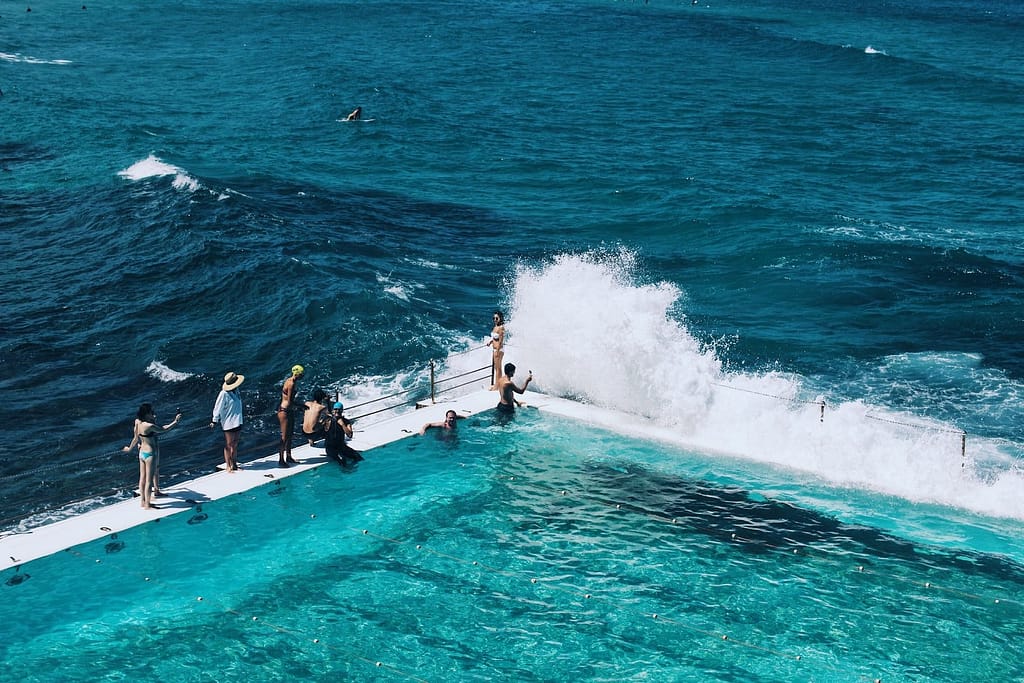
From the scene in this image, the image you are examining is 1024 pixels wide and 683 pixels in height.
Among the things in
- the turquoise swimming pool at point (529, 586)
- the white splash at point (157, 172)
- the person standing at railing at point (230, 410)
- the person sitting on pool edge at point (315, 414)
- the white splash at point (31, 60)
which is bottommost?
the turquoise swimming pool at point (529, 586)

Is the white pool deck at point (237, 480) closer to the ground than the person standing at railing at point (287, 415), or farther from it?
closer to the ground

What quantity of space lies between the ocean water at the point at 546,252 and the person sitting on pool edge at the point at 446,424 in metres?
3.53

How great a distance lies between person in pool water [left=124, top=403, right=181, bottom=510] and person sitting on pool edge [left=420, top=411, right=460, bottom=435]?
5.82 meters

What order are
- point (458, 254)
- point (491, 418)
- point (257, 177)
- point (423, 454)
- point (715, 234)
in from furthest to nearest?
point (257, 177) → point (715, 234) → point (458, 254) → point (491, 418) → point (423, 454)

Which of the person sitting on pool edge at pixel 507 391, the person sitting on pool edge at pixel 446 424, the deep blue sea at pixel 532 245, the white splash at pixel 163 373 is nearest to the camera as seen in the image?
the person sitting on pool edge at pixel 446 424

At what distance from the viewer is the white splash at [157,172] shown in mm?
45188

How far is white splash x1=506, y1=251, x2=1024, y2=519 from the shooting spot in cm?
2164

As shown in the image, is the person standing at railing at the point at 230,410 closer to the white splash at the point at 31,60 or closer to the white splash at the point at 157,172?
the white splash at the point at 157,172

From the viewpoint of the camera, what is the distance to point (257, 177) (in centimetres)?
4769

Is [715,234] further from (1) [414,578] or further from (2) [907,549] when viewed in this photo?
(1) [414,578]

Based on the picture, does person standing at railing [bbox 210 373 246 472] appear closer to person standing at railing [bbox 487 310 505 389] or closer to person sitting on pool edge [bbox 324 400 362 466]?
person sitting on pool edge [bbox 324 400 362 466]

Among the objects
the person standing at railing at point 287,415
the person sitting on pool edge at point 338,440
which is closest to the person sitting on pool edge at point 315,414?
the person sitting on pool edge at point 338,440

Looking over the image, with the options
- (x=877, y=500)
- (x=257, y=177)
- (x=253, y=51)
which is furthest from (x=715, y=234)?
(x=253, y=51)

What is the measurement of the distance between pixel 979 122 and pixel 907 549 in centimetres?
5104
